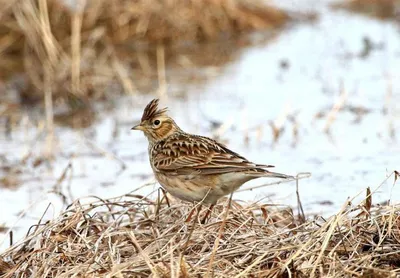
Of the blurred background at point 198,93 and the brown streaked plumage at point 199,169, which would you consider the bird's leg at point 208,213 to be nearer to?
the brown streaked plumage at point 199,169

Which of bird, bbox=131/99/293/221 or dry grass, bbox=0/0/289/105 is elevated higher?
dry grass, bbox=0/0/289/105

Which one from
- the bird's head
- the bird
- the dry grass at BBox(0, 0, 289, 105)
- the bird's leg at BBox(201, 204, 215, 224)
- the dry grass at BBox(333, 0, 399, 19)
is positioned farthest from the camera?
the dry grass at BBox(333, 0, 399, 19)

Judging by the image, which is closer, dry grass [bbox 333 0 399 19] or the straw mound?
the straw mound

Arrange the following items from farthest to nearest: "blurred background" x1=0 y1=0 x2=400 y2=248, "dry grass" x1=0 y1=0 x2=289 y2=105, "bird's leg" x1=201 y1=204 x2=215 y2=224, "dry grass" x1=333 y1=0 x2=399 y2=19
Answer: "dry grass" x1=333 y1=0 x2=399 y2=19 → "dry grass" x1=0 y1=0 x2=289 y2=105 → "blurred background" x1=0 y1=0 x2=400 y2=248 → "bird's leg" x1=201 y1=204 x2=215 y2=224

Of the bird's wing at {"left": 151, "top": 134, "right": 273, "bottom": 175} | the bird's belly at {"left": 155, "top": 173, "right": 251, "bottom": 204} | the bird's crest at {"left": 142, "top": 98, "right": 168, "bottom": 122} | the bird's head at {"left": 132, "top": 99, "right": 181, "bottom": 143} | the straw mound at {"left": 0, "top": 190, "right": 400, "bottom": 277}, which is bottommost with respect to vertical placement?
the straw mound at {"left": 0, "top": 190, "right": 400, "bottom": 277}

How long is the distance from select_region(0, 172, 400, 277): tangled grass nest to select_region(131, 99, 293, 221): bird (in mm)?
172

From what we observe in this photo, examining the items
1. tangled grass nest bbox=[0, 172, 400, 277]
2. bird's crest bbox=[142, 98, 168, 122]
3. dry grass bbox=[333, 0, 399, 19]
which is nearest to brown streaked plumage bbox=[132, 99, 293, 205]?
tangled grass nest bbox=[0, 172, 400, 277]

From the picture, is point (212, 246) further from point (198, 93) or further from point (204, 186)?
point (198, 93)

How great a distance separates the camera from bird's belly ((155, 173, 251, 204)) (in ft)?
21.3

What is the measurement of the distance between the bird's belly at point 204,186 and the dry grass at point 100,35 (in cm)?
558

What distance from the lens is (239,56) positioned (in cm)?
1508

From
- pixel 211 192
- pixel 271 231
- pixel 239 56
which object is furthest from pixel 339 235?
pixel 239 56

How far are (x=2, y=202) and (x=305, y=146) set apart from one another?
3.28 meters

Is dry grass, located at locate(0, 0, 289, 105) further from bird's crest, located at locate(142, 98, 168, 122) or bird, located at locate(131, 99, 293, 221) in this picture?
bird, located at locate(131, 99, 293, 221)
